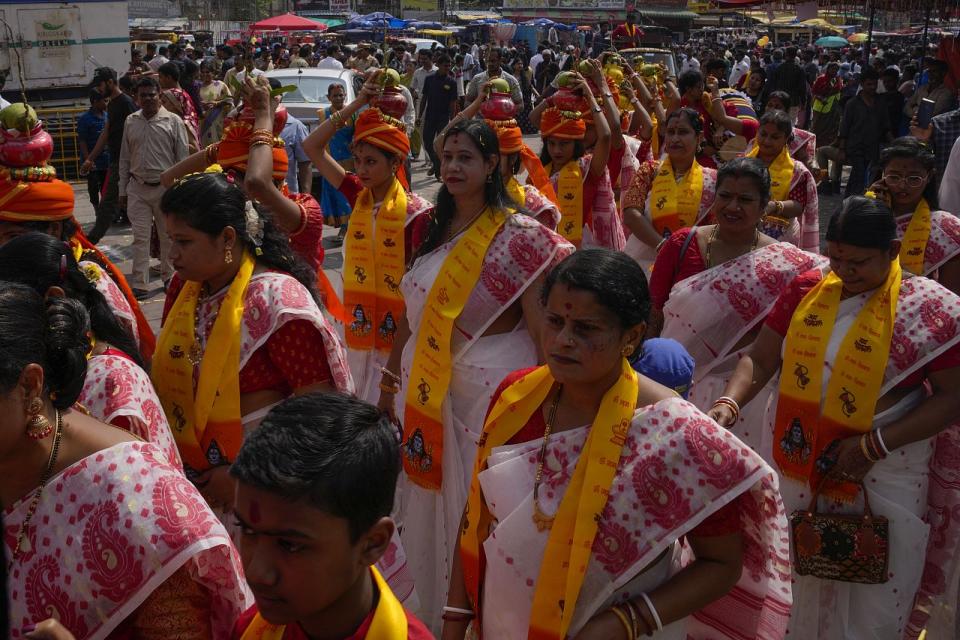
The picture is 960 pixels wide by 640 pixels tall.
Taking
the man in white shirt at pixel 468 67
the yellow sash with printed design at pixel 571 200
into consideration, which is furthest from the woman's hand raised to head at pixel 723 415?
the man in white shirt at pixel 468 67

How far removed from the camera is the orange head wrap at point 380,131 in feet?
16.1

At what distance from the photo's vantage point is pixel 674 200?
5902 mm

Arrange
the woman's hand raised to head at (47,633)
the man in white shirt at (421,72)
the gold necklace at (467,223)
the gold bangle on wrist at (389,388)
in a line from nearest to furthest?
the woman's hand raised to head at (47,633) < the gold necklace at (467,223) < the gold bangle on wrist at (389,388) < the man in white shirt at (421,72)

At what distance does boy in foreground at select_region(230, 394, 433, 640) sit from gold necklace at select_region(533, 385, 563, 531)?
0.62 m

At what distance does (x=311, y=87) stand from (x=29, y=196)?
11013 millimetres

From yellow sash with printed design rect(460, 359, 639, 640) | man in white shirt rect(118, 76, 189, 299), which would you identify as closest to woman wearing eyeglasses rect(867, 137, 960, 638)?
yellow sash with printed design rect(460, 359, 639, 640)

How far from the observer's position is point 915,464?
357cm

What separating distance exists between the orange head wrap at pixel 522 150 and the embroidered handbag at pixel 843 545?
2832 millimetres

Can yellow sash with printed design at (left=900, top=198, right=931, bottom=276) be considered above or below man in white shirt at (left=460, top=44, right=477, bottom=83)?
above

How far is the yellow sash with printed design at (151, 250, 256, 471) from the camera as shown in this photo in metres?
3.14

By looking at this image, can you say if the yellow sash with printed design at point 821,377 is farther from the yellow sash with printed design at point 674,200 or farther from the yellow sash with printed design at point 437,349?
the yellow sash with printed design at point 674,200

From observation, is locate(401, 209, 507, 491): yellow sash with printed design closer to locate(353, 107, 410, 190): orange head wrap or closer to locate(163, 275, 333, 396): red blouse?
locate(163, 275, 333, 396): red blouse

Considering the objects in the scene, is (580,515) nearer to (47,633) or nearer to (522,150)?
(47,633)

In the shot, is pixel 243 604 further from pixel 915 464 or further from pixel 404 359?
pixel 915 464
